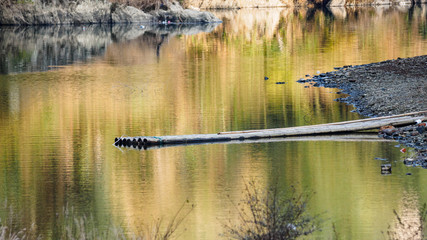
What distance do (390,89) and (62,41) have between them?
29.2 meters

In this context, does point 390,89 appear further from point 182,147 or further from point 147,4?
point 147,4

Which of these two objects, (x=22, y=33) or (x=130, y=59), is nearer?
(x=130, y=59)

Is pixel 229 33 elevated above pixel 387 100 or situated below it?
above

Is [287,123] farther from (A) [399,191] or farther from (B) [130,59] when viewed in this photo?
(B) [130,59]

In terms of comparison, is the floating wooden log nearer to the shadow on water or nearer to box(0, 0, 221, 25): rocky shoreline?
the shadow on water

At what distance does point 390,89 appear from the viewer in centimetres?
2281

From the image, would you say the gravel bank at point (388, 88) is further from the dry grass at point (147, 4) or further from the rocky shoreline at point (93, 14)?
the rocky shoreline at point (93, 14)

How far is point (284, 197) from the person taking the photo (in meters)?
12.5

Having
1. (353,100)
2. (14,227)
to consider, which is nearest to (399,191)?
(14,227)

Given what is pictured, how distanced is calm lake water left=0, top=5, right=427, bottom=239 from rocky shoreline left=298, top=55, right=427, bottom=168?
479mm

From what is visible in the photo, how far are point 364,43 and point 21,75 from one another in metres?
19.6

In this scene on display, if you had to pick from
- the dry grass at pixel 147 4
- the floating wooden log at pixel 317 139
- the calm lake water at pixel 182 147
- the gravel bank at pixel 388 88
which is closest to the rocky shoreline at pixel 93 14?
the dry grass at pixel 147 4

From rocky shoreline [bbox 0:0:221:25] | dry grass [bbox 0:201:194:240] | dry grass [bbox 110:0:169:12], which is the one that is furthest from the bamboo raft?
dry grass [bbox 110:0:169:12]

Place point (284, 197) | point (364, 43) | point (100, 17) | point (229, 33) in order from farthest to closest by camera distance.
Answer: point (100, 17) → point (229, 33) → point (364, 43) → point (284, 197)
